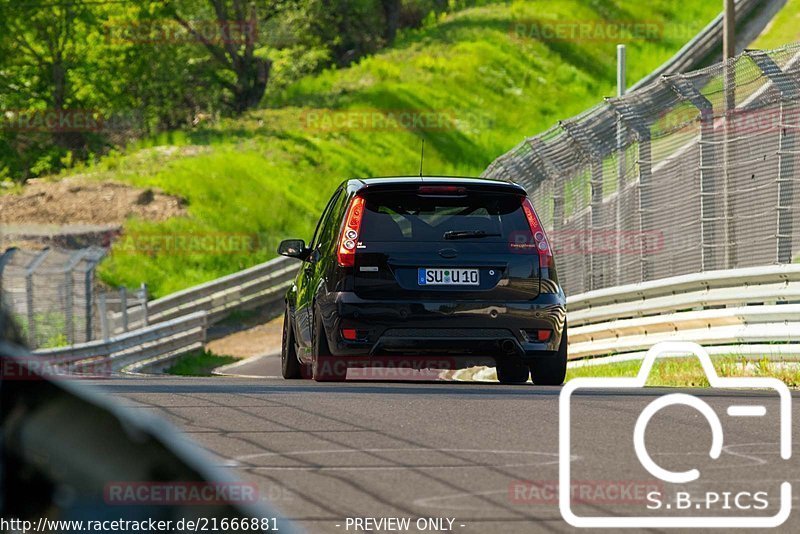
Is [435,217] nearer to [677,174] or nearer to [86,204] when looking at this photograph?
[677,174]

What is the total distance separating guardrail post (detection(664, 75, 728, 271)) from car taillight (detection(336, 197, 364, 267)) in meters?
6.12

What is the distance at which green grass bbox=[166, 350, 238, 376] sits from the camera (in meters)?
28.9

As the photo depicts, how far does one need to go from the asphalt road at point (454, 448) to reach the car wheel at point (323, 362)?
457 mm

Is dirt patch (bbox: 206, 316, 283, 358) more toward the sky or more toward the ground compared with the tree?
more toward the ground

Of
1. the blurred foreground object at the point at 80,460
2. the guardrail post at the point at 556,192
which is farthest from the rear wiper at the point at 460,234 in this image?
the blurred foreground object at the point at 80,460

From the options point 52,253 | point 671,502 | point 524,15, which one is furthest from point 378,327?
point 524,15

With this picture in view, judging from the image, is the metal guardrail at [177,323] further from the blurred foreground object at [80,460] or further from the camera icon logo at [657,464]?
the blurred foreground object at [80,460]

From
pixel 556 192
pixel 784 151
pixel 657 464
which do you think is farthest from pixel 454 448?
pixel 556 192

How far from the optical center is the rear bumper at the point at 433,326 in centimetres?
1164

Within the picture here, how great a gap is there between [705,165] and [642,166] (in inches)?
71.5

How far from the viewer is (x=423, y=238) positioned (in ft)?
38.5

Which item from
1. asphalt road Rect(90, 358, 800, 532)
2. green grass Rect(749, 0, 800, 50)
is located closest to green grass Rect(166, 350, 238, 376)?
asphalt road Rect(90, 358, 800, 532)

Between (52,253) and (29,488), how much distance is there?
76.7ft

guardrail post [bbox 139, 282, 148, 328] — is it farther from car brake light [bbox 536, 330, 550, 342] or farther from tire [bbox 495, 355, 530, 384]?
car brake light [bbox 536, 330, 550, 342]
